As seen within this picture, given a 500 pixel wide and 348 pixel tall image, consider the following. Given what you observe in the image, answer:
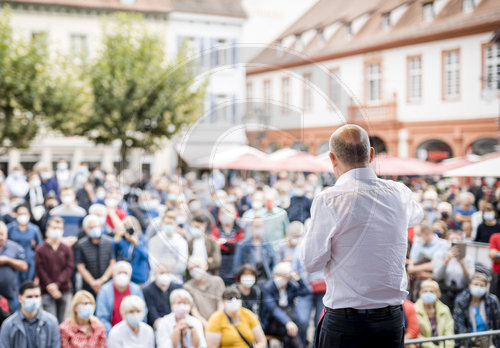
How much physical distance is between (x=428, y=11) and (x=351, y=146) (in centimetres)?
577

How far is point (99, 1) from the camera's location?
14.1 metres

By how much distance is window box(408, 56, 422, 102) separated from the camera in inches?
229

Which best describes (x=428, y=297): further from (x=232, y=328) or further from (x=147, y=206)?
(x=147, y=206)

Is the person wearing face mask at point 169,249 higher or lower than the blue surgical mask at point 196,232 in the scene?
lower

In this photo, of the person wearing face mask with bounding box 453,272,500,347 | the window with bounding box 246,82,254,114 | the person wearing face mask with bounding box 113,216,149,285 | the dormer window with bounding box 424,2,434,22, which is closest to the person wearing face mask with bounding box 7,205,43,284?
the person wearing face mask with bounding box 113,216,149,285

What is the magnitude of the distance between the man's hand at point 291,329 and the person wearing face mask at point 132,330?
88 centimetres

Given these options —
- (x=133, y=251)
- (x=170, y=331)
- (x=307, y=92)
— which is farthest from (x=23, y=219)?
(x=307, y=92)

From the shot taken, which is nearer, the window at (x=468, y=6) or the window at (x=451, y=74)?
the window at (x=451, y=74)

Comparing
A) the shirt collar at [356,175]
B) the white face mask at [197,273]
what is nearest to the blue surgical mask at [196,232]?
the white face mask at [197,273]

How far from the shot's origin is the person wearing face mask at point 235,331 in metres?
3.12

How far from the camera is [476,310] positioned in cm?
421

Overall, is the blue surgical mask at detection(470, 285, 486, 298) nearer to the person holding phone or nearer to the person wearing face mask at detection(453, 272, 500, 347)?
the person wearing face mask at detection(453, 272, 500, 347)

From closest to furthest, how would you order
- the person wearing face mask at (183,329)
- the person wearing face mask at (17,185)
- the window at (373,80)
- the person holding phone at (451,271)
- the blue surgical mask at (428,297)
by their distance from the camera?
the person wearing face mask at (183,329), the blue surgical mask at (428,297), the person holding phone at (451,271), the window at (373,80), the person wearing face mask at (17,185)

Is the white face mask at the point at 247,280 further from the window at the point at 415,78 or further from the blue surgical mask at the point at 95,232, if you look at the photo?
the window at the point at 415,78
